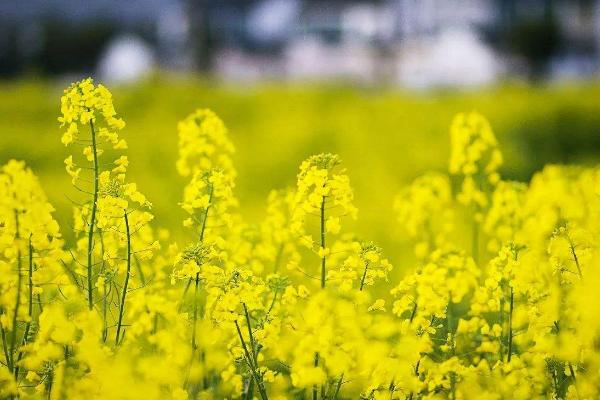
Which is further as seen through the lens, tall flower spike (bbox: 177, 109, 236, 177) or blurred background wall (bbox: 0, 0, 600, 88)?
blurred background wall (bbox: 0, 0, 600, 88)

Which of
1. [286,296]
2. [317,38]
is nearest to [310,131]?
[286,296]

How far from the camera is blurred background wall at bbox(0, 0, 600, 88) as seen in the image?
19594 mm

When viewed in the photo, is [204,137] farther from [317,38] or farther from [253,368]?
[317,38]

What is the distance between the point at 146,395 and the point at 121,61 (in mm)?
17866

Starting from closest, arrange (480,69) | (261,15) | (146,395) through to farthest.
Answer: (146,395), (480,69), (261,15)

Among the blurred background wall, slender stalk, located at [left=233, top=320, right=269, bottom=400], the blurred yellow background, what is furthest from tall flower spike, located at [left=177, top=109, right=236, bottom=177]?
the blurred background wall

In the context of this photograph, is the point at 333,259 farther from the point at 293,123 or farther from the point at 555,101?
the point at 555,101

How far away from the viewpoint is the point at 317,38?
22375mm

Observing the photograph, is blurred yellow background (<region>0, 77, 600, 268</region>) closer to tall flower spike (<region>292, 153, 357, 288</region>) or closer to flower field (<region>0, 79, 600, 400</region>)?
flower field (<region>0, 79, 600, 400</region>)

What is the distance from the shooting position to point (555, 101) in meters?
8.90

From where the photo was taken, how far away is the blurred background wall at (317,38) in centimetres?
1959

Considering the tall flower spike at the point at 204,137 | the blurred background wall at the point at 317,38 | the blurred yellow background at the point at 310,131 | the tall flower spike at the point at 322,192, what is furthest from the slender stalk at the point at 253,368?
the blurred background wall at the point at 317,38

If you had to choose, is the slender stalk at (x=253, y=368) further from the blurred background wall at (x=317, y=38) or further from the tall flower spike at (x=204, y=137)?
the blurred background wall at (x=317, y=38)

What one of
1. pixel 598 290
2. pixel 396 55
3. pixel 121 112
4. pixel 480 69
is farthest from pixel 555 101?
Result: pixel 396 55
